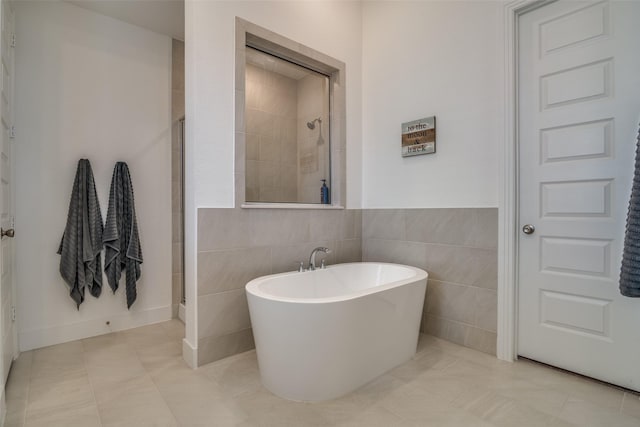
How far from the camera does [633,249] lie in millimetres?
1521

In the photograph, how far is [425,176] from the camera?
257 cm

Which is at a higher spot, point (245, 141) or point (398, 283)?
point (245, 141)

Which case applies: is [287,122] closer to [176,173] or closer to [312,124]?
[312,124]

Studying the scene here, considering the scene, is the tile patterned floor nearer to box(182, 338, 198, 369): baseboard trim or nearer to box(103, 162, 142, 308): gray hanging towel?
box(182, 338, 198, 369): baseboard trim

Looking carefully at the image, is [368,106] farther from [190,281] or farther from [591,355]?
[591,355]

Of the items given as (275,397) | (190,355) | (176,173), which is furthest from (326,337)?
(176,173)

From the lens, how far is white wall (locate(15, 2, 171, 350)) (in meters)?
2.34

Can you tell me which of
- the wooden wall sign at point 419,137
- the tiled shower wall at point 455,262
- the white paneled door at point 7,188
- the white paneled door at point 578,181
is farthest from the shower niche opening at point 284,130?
→ the white paneled door at point 578,181

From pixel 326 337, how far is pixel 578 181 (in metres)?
1.70

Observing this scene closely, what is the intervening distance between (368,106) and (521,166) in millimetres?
1384

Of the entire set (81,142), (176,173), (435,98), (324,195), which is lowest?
(324,195)

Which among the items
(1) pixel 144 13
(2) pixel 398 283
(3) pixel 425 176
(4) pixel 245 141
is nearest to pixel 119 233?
(4) pixel 245 141

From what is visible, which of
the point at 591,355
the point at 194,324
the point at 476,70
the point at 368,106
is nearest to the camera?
the point at 591,355

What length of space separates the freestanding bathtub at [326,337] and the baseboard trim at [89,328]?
1.47 m
